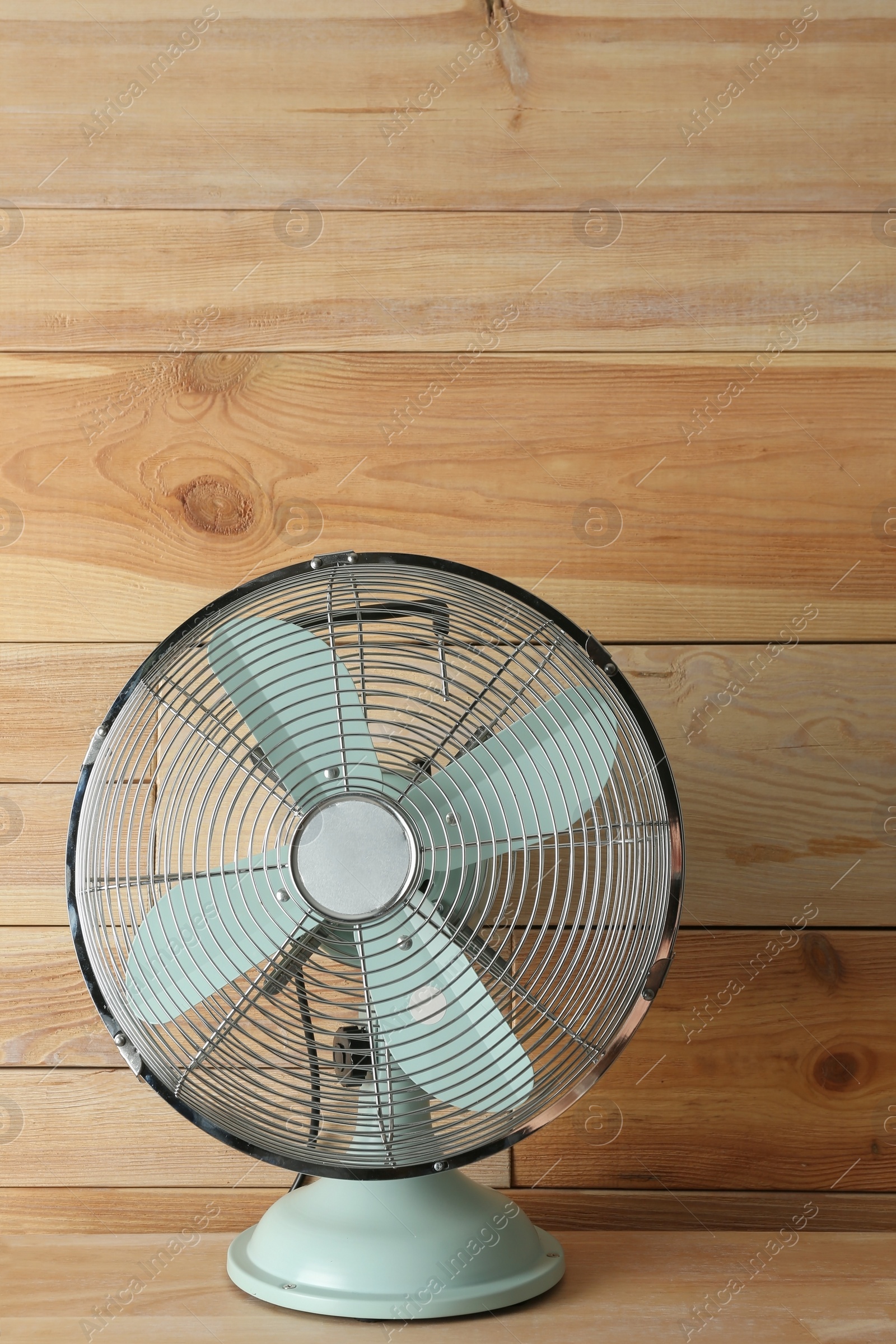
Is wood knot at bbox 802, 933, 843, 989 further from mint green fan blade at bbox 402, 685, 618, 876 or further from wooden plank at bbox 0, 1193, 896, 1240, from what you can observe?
mint green fan blade at bbox 402, 685, 618, 876

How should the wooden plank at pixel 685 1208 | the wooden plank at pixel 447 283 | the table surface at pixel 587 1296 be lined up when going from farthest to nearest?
1. the wooden plank at pixel 447 283
2. the wooden plank at pixel 685 1208
3. the table surface at pixel 587 1296

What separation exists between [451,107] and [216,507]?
0.60 metres

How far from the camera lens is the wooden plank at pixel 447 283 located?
138cm

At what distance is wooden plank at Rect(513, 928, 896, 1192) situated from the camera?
1.29 m

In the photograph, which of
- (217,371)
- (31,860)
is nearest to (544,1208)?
(31,860)

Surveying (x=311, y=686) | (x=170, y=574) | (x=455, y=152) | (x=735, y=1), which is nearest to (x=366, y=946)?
(x=311, y=686)

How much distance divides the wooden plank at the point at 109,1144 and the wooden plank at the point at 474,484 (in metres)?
0.55

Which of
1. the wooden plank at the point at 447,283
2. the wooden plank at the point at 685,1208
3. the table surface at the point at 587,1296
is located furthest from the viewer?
the wooden plank at the point at 447,283

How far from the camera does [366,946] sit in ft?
3.27

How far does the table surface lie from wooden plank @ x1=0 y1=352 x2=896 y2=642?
69 centimetres

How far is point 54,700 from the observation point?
4.41 feet

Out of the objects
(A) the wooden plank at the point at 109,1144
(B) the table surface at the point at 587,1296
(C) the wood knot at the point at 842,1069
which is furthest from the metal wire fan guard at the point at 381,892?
(C) the wood knot at the point at 842,1069

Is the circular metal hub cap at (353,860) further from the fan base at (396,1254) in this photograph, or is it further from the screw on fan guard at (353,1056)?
the fan base at (396,1254)

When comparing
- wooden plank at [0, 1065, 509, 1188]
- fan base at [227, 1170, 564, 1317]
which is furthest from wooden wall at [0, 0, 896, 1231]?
fan base at [227, 1170, 564, 1317]
